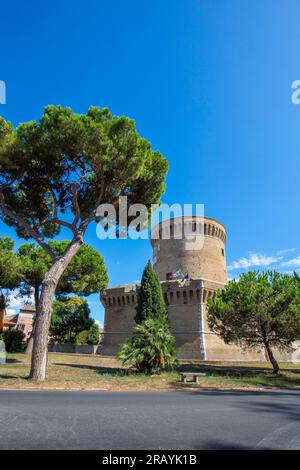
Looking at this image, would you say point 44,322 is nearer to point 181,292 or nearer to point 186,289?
point 186,289

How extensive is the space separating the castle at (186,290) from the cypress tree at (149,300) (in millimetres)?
9232

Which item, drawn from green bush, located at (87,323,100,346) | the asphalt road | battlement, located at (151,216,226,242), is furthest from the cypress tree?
green bush, located at (87,323,100,346)

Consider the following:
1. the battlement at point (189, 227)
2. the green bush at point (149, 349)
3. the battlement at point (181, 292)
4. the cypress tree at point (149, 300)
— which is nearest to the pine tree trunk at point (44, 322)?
the green bush at point (149, 349)

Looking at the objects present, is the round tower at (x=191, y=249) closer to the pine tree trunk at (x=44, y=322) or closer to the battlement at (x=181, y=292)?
the battlement at (x=181, y=292)

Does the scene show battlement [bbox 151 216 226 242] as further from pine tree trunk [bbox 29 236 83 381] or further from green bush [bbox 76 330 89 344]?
pine tree trunk [bbox 29 236 83 381]

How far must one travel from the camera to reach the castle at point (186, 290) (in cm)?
2677

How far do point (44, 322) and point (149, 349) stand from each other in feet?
15.9

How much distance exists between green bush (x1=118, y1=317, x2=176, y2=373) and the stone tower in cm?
1244

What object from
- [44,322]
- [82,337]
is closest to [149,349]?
[44,322]

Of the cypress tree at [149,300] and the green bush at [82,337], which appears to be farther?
the green bush at [82,337]

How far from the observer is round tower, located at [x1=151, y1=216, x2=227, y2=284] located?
113 feet

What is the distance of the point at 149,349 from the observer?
13516 millimetres
